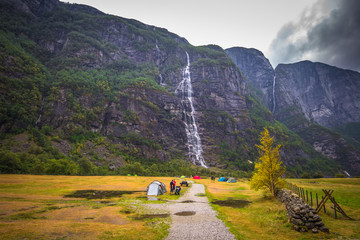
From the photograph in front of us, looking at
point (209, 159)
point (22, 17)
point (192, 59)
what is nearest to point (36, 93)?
point (209, 159)

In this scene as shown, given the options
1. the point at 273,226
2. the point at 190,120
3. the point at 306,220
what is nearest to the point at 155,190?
the point at 273,226

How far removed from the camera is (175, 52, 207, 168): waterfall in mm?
109800

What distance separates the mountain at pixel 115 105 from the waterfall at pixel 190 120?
2.51ft

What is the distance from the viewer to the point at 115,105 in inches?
4235

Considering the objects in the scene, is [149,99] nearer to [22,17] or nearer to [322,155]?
[22,17]

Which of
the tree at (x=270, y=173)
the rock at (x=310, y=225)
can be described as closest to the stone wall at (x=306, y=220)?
the rock at (x=310, y=225)

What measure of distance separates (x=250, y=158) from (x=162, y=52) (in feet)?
436

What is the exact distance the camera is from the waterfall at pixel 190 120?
4323 inches

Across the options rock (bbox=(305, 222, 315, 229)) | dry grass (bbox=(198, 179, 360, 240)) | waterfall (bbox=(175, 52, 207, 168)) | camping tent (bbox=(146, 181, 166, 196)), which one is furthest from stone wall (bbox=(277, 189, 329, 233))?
waterfall (bbox=(175, 52, 207, 168))

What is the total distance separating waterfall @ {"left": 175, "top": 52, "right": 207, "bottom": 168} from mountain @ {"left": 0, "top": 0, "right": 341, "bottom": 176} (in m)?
0.77

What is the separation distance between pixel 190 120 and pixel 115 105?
50539 mm

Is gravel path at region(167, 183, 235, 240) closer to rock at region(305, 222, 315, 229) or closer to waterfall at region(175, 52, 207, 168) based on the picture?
rock at region(305, 222, 315, 229)

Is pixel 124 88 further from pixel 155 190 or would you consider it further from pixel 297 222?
pixel 297 222

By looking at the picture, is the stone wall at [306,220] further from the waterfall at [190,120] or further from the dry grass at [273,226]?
the waterfall at [190,120]
